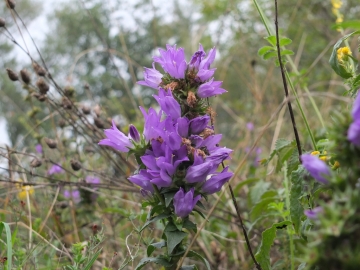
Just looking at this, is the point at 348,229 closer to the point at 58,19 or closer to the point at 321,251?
the point at 321,251

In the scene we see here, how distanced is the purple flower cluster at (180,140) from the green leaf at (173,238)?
40mm

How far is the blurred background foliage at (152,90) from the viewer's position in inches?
68.1

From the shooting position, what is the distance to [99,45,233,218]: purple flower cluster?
0.86 meters

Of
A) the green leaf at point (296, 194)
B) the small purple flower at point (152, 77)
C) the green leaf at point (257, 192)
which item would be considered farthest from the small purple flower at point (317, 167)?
the green leaf at point (257, 192)

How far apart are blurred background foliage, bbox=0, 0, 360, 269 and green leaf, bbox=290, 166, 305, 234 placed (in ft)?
1.29

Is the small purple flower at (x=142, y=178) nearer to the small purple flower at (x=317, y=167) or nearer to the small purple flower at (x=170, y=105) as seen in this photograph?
the small purple flower at (x=170, y=105)

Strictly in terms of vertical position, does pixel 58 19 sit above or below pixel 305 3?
above

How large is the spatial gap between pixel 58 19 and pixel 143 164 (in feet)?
47.9

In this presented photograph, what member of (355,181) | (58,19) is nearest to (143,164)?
(355,181)

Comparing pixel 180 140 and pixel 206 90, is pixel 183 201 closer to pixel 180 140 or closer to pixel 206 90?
pixel 180 140

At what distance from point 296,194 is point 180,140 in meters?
0.26

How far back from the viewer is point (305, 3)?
484cm

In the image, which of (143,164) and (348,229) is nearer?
(348,229)

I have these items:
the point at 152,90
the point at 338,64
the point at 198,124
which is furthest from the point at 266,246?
the point at 152,90
